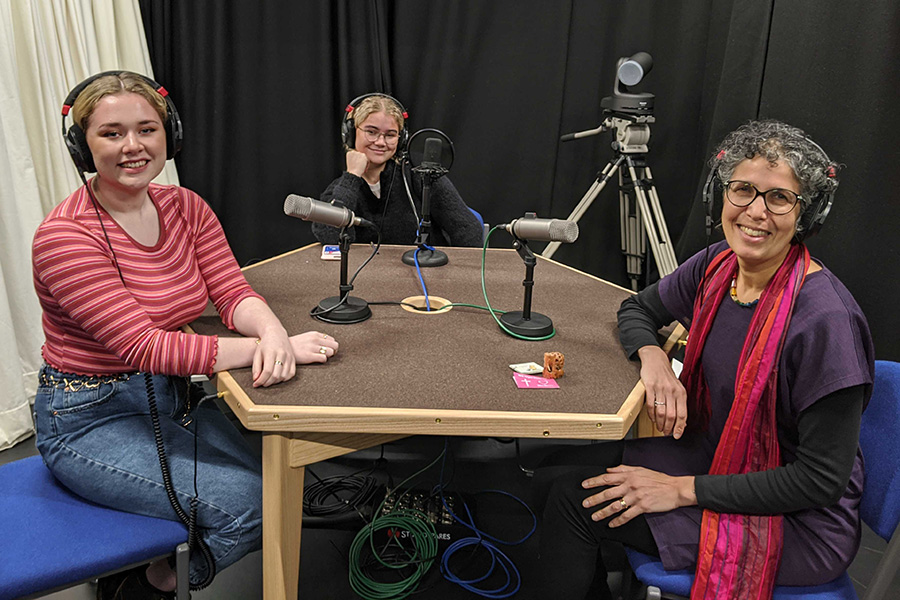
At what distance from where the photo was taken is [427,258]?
2.11m

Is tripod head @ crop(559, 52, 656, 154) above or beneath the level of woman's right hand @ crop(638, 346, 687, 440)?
above

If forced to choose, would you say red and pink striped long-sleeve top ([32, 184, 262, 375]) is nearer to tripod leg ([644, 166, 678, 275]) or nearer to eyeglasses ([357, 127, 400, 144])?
eyeglasses ([357, 127, 400, 144])

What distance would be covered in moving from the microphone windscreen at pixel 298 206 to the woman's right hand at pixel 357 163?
878 millimetres

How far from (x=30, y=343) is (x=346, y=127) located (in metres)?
1.57

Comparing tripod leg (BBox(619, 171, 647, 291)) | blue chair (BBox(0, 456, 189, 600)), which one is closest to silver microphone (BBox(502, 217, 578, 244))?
blue chair (BBox(0, 456, 189, 600))

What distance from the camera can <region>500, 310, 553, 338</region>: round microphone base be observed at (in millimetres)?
1487

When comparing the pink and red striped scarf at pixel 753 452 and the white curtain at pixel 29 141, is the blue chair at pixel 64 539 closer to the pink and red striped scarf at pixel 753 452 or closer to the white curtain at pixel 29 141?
the pink and red striped scarf at pixel 753 452

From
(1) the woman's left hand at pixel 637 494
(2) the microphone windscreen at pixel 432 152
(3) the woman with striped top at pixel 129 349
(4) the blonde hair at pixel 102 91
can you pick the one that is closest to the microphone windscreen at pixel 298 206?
(3) the woman with striped top at pixel 129 349

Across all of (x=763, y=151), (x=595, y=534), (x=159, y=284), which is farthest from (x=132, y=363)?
(x=763, y=151)

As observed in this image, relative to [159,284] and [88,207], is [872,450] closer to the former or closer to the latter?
[159,284]

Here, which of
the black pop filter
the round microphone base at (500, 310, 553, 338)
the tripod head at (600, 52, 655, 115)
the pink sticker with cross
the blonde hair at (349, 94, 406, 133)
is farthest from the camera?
the tripod head at (600, 52, 655, 115)

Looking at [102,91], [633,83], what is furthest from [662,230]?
[102,91]

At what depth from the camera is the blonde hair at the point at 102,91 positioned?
1.26m

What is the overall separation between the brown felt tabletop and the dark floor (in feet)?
2.44
